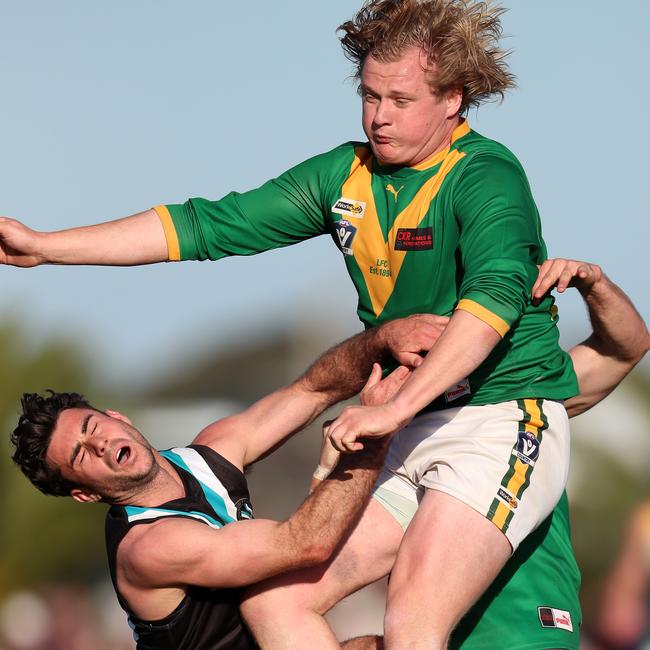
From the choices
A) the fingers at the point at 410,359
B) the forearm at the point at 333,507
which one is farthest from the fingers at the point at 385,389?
the forearm at the point at 333,507

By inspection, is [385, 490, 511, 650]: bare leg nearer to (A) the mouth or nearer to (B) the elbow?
(B) the elbow

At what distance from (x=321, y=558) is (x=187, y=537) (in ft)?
1.61

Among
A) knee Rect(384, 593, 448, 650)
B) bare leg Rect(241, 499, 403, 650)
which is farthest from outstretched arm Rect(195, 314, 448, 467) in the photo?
knee Rect(384, 593, 448, 650)

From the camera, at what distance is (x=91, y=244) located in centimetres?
478

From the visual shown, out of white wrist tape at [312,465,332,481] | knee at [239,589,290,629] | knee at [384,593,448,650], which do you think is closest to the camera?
knee at [384,593,448,650]

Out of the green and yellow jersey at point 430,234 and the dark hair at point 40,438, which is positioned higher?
the green and yellow jersey at point 430,234

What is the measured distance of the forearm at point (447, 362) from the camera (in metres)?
3.93

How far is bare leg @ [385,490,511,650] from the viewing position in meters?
4.21

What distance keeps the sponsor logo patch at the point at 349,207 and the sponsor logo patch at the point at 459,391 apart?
2.40ft

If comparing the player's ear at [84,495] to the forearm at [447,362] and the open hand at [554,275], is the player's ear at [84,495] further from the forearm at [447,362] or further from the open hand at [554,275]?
the open hand at [554,275]

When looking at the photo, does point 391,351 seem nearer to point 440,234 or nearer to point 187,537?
point 440,234

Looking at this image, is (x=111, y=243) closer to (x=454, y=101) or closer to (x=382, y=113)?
(x=382, y=113)

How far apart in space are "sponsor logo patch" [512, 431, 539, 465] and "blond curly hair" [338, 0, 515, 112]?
49.0 inches

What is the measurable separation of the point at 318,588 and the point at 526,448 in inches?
36.7
